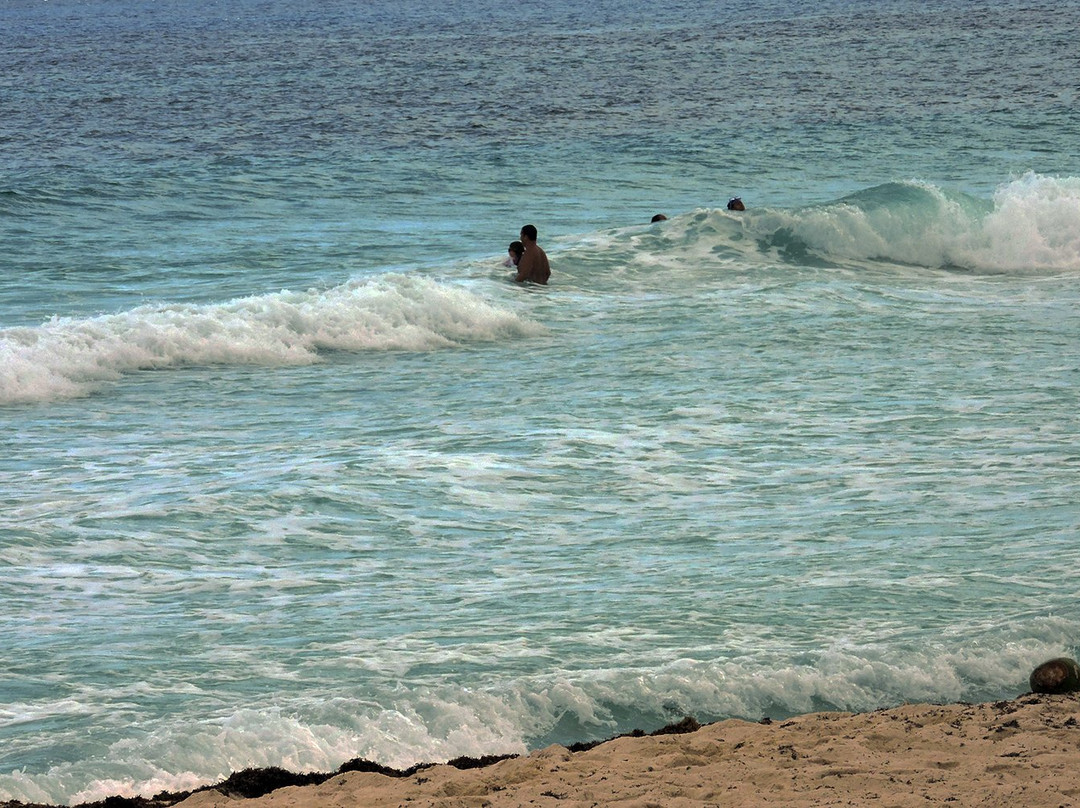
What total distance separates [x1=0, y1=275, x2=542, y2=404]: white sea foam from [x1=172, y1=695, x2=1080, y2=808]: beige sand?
9535mm

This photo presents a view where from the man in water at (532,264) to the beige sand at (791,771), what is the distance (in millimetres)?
13876

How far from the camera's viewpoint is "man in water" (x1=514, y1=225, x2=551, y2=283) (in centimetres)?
2027

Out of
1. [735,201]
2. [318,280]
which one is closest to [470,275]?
[318,280]

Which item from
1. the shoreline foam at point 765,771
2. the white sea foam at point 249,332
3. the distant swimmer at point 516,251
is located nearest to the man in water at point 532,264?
the distant swimmer at point 516,251

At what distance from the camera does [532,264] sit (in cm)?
2028

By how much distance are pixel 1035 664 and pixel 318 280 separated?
48.7 ft

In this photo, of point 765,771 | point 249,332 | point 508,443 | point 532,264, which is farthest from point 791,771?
point 532,264

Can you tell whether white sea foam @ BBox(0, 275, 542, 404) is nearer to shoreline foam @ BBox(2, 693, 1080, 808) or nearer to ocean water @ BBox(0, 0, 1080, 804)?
ocean water @ BBox(0, 0, 1080, 804)

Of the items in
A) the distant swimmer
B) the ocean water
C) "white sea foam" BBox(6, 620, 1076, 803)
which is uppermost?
the distant swimmer

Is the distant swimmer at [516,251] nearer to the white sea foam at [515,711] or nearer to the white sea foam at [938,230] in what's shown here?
the white sea foam at [938,230]

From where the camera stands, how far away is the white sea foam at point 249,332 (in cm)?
1534

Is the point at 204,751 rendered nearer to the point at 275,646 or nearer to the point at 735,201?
the point at 275,646

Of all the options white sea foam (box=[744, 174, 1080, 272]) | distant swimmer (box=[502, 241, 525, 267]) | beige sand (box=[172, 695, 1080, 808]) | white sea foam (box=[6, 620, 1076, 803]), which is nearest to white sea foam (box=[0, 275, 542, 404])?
distant swimmer (box=[502, 241, 525, 267])

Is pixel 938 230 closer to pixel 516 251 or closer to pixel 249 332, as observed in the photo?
pixel 516 251
